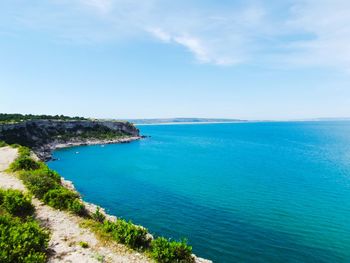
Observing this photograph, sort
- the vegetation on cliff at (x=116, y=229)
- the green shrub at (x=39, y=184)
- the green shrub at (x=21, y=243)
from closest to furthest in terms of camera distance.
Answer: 1. the green shrub at (x=21, y=243)
2. the vegetation on cliff at (x=116, y=229)
3. the green shrub at (x=39, y=184)

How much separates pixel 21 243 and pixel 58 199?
1039cm

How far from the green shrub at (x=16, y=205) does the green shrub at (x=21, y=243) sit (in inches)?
156

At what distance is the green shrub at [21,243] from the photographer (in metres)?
15.2

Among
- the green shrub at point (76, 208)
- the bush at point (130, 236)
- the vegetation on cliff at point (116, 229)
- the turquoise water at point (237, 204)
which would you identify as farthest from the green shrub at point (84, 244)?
the turquoise water at point (237, 204)

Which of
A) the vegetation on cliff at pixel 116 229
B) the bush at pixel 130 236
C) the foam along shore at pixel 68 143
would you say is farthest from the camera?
the foam along shore at pixel 68 143

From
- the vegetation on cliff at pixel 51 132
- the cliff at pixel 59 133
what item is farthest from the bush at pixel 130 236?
the cliff at pixel 59 133

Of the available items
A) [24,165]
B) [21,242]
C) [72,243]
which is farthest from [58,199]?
[24,165]

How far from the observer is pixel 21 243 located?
1644 cm

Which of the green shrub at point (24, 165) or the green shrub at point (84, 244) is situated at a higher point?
the green shrub at point (24, 165)

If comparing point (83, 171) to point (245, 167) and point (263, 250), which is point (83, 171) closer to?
point (245, 167)

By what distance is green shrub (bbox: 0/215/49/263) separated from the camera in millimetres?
15250

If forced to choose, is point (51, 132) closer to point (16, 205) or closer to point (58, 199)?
point (58, 199)

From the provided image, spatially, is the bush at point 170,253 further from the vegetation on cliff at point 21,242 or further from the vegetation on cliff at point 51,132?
the vegetation on cliff at point 51,132

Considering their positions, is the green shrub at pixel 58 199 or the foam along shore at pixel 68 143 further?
the foam along shore at pixel 68 143
